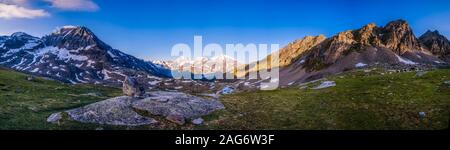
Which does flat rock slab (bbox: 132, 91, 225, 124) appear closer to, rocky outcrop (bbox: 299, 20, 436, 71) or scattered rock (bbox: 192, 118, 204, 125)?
scattered rock (bbox: 192, 118, 204, 125)

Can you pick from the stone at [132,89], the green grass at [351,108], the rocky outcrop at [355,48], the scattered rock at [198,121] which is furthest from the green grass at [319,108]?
the rocky outcrop at [355,48]

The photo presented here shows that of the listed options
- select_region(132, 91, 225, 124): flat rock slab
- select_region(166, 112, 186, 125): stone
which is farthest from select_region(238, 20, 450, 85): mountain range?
select_region(166, 112, 186, 125): stone

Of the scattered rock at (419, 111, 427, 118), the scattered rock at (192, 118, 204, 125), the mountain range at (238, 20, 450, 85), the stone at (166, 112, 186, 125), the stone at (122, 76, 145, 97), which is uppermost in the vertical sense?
the mountain range at (238, 20, 450, 85)

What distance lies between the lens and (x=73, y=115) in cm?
4331

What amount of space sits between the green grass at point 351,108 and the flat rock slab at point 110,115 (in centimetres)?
875

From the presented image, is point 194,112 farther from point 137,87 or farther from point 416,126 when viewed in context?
point 416,126

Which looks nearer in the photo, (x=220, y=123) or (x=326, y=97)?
(x=220, y=123)

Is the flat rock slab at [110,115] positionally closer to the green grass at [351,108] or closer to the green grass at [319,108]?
the green grass at [319,108]

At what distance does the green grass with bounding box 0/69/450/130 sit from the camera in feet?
133

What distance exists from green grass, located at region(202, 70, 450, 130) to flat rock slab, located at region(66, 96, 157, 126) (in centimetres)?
875
